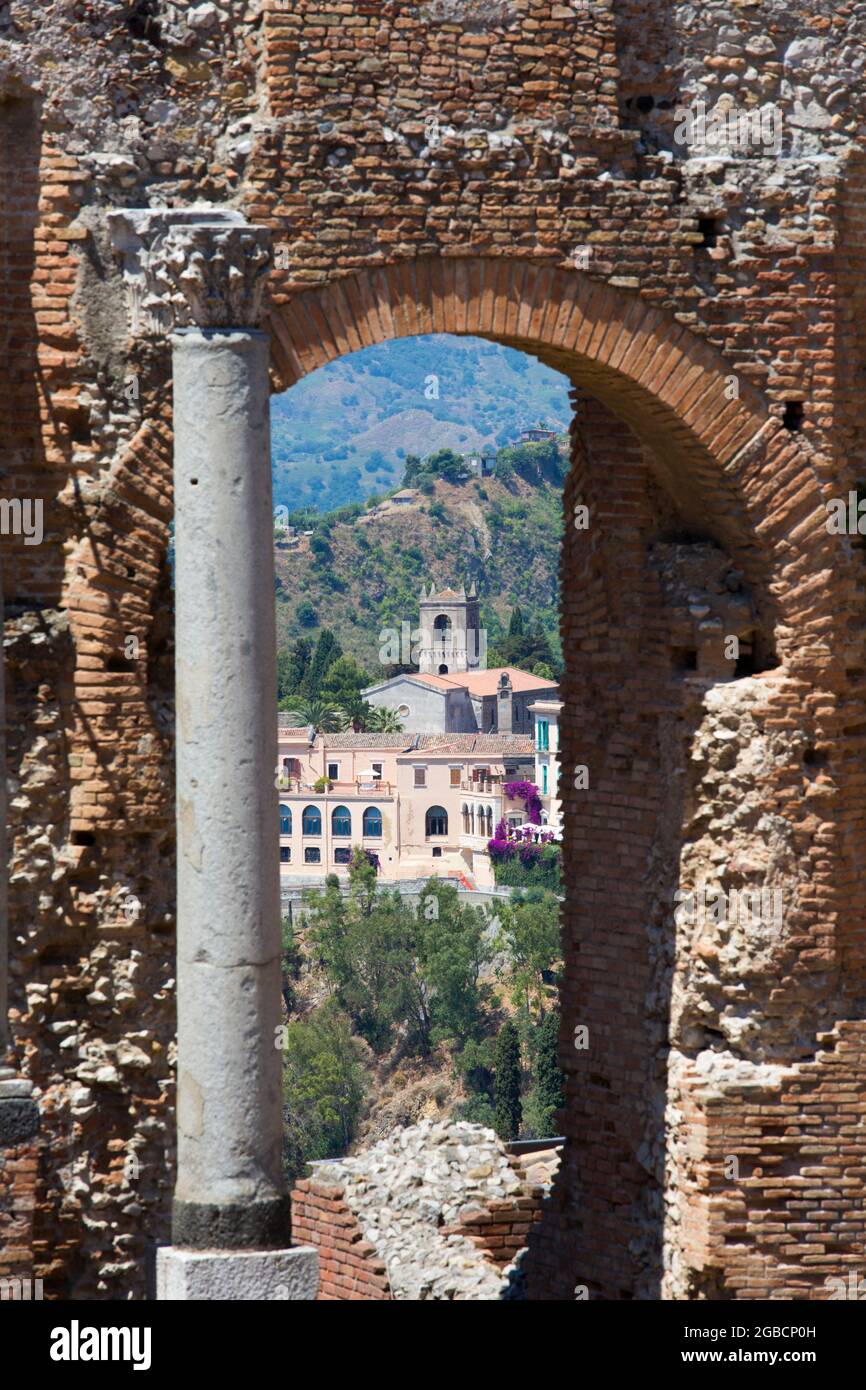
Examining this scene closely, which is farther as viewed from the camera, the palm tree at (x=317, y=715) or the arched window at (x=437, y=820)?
the palm tree at (x=317, y=715)

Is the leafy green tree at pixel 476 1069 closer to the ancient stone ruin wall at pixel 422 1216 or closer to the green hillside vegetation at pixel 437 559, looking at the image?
the green hillside vegetation at pixel 437 559

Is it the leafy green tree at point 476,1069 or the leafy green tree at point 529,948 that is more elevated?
the leafy green tree at point 529,948

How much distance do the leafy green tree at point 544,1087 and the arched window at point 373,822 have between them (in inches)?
1358

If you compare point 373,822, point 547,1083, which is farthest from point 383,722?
point 547,1083

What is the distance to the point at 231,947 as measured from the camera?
30.0 feet

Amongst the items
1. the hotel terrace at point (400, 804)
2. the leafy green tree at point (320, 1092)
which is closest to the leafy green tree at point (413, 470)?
the hotel terrace at point (400, 804)

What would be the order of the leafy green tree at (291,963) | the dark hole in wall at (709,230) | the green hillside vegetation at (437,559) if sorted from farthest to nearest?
the green hillside vegetation at (437,559)
the leafy green tree at (291,963)
the dark hole in wall at (709,230)

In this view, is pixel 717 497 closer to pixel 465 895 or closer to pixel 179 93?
pixel 179 93

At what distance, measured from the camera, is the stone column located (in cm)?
914

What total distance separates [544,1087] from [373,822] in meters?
48.2

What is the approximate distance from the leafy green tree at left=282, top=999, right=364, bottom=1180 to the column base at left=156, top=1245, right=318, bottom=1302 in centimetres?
5593

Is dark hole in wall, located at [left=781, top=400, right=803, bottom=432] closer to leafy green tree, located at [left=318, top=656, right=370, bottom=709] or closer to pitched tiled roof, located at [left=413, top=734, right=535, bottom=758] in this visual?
pitched tiled roof, located at [left=413, top=734, right=535, bottom=758]

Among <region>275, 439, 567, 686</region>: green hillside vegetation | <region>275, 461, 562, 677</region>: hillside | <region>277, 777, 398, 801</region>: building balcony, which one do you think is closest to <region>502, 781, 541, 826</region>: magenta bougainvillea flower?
<region>277, 777, 398, 801</region>: building balcony

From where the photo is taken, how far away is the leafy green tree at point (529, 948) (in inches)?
2869
